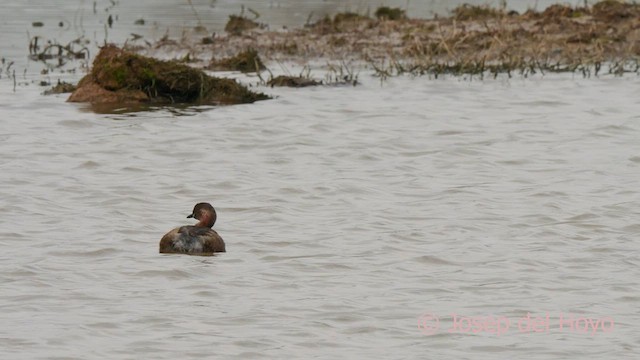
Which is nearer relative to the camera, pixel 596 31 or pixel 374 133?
pixel 374 133

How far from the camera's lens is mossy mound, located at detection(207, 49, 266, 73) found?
A: 19.7m

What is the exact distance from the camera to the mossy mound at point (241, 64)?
19.7 metres

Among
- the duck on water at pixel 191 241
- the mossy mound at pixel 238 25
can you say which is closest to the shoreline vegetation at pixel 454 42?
the mossy mound at pixel 238 25

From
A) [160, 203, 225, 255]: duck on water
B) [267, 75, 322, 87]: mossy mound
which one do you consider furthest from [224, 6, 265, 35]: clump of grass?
[160, 203, 225, 255]: duck on water

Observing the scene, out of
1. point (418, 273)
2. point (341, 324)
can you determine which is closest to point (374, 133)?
point (418, 273)

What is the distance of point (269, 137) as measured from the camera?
49.1ft

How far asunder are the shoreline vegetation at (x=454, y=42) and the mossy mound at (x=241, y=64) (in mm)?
28

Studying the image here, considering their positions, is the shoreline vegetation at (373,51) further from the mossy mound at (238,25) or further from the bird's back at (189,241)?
the bird's back at (189,241)

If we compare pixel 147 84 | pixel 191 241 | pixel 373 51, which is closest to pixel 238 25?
pixel 373 51

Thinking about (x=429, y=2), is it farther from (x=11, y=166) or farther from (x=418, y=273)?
(x=418, y=273)

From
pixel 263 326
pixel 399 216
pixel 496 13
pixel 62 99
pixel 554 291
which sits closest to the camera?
pixel 263 326

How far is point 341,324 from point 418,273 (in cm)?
141

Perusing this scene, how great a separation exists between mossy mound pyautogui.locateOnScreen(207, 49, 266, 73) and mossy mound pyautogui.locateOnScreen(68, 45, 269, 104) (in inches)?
94.4

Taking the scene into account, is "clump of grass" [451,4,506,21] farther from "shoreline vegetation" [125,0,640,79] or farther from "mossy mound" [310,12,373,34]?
"mossy mound" [310,12,373,34]
